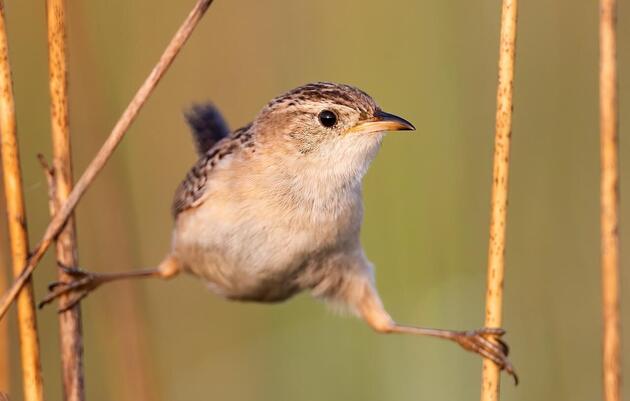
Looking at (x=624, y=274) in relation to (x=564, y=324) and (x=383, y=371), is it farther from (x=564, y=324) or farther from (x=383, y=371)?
(x=383, y=371)

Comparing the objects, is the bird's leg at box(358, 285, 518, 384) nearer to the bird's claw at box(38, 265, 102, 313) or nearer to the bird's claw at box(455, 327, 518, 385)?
the bird's claw at box(455, 327, 518, 385)

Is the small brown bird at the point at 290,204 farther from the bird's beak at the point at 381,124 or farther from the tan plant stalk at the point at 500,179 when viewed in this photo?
the tan plant stalk at the point at 500,179

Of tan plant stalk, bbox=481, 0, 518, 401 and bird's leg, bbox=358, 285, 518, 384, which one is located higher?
tan plant stalk, bbox=481, 0, 518, 401

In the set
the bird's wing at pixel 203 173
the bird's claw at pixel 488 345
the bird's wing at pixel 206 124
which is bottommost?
the bird's claw at pixel 488 345

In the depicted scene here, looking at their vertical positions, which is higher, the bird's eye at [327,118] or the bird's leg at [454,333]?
the bird's eye at [327,118]

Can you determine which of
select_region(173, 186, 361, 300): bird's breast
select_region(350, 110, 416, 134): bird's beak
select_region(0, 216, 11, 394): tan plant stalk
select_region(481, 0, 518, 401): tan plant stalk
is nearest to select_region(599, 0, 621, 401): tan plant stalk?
select_region(481, 0, 518, 401): tan plant stalk

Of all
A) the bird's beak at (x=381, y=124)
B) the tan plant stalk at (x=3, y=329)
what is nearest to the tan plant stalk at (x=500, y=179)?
the bird's beak at (x=381, y=124)
